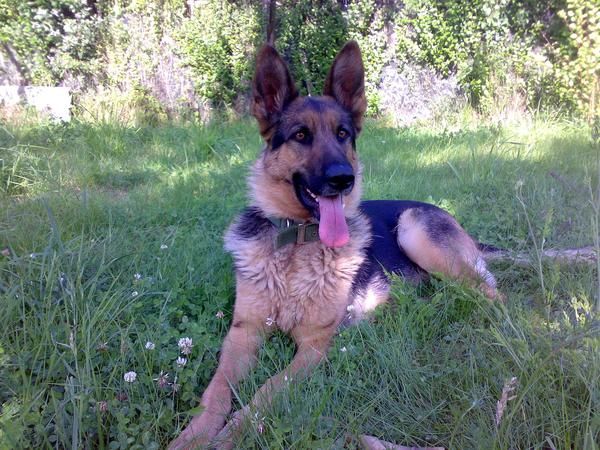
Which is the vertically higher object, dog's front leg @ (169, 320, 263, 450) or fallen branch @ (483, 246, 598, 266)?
fallen branch @ (483, 246, 598, 266)

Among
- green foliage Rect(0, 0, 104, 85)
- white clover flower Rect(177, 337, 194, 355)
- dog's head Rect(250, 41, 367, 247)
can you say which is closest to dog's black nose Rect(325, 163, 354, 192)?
dog's head Rect(250, 41, 367, 247)

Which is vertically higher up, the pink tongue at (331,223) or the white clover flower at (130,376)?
the pink tongue at (331,223)

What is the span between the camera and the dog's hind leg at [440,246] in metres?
2.88

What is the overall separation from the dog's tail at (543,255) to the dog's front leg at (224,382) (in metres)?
1.73

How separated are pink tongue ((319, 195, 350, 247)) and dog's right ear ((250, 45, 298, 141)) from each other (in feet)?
2.15

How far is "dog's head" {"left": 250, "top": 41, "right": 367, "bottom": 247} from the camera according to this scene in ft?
8.50

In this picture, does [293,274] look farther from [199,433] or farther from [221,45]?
[221,45]

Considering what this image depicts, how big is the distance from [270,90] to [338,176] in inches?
31.8

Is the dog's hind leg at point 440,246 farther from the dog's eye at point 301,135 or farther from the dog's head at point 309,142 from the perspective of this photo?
the dog's eye at point 301,135

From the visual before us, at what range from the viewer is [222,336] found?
2604 millimetres

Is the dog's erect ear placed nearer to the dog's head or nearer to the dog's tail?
the dog's head

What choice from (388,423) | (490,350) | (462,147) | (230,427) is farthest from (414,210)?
(462,147)

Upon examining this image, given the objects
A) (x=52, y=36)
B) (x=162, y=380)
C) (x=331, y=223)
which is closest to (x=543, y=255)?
(x=331, y=223)

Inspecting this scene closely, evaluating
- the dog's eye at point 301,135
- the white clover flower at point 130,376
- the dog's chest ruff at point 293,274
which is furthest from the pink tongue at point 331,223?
the white clover flower at point 130,376
